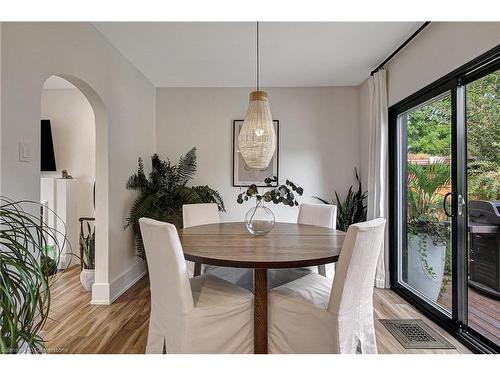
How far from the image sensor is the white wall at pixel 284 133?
3.93 metres

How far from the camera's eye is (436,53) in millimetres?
2309

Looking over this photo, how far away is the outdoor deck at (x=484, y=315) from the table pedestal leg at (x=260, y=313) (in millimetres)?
1553

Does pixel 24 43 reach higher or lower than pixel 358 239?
higher

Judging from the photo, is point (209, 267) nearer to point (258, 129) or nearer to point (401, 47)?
point (258, 129)

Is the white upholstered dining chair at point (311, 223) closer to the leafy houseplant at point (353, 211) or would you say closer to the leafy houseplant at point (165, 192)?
the leafy houseplant at point (353, 211)

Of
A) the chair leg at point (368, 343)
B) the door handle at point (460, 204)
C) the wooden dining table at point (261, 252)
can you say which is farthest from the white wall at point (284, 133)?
the chair leg at point (368, 343)

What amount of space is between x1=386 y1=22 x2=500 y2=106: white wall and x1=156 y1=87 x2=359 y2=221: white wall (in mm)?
892

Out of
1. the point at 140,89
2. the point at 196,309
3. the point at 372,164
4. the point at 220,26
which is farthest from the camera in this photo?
the point at 140,89

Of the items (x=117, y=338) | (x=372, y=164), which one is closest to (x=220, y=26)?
(x=372, y=164)

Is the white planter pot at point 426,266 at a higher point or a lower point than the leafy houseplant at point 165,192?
lower

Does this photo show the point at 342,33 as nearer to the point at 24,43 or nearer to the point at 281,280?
the point at 281,280

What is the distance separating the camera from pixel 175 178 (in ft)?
12.0

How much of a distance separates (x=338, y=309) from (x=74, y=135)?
406 cm

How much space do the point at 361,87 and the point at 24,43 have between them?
3560 millimetres
